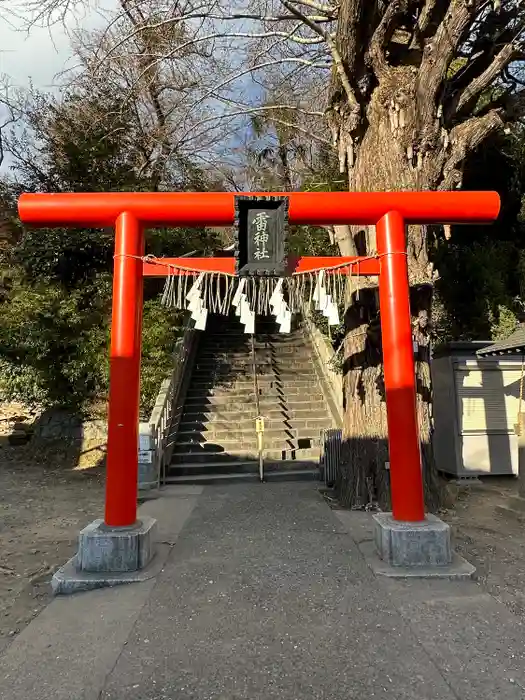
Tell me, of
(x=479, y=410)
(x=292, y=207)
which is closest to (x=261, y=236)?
(x=292, y=207)

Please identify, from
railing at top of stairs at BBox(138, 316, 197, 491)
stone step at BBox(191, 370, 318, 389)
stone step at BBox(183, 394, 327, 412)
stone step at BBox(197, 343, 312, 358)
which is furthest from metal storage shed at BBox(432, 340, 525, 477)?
railing at top of stairs at BBox(138, 316, 197, 491)

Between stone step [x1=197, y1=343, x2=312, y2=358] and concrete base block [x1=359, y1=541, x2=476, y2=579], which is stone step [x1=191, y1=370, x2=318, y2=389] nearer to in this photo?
stone step [x1=197, y1=343, x2=312, y2=358]

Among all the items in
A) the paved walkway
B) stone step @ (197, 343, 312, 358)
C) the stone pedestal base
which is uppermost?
stone step @ (197, 343, 312, 358)

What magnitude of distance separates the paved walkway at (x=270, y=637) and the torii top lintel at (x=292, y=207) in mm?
3432

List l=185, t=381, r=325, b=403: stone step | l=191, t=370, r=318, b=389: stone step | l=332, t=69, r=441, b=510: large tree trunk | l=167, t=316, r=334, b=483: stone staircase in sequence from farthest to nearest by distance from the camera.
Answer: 1. l=191, t=370, r=318, b=389: stone step
2. l=185, t=381, r=325, b=403: stone step
3. l=167, t=316, r=334, b=483: stone staircase
4. l=332, t=69, r=441, b=510: large tree trunk

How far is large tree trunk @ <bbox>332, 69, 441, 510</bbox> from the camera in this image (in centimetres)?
649

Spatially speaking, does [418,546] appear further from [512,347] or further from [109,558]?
[512,347]

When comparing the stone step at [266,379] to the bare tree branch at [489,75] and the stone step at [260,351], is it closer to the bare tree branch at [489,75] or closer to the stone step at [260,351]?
the stone step at [260,351]

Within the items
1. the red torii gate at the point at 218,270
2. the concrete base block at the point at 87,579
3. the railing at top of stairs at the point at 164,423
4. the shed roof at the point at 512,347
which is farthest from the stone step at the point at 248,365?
the concrete base block at the point at 87,579

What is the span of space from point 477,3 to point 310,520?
22.9ft

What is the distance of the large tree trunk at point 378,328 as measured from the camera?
6488 mm

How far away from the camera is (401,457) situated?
4676mm

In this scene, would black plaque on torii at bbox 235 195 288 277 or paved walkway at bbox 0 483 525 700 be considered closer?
paved walkway at bbox 0 483 525 700

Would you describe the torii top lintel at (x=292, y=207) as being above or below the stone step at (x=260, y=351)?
above
